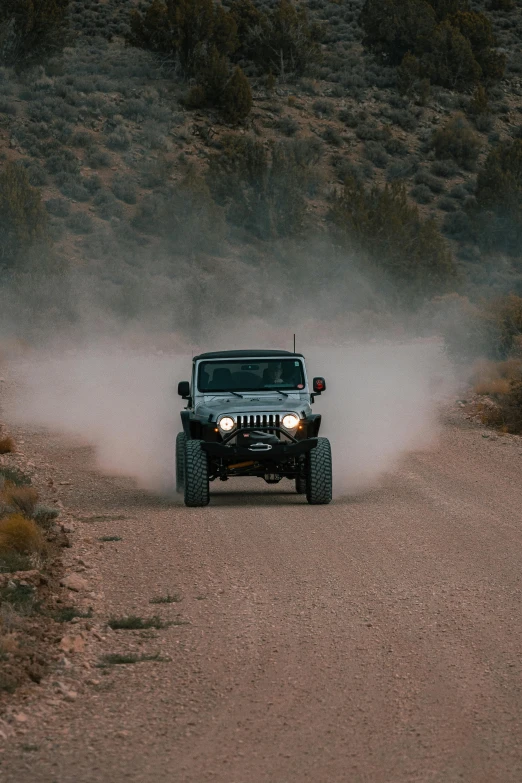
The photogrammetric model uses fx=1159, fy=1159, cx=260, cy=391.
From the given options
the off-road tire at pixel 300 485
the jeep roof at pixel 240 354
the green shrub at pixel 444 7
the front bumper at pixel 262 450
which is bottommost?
the off-road tire at pixel 300 485

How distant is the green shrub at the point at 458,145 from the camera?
69.8 meters

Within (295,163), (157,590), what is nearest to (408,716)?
(157,590)

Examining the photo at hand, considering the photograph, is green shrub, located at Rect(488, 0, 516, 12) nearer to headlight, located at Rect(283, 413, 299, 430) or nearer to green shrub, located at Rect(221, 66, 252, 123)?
Result: green shrub, located at Rect(221, 66, 252, 123)

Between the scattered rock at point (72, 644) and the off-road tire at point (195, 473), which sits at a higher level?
the scattered rock at point (72, 644)

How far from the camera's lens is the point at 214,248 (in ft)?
189

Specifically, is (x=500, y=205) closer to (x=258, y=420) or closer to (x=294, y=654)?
(x=258, y=420)

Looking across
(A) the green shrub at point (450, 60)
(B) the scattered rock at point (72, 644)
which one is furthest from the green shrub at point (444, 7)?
(B) the scattered rock at point (72, 644)

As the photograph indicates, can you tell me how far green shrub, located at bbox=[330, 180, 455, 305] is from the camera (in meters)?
55.0

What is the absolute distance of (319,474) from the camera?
50.4 feet

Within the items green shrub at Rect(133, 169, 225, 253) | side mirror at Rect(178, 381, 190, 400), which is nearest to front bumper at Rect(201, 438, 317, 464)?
side mirror at Rect(178, 381, 190, 400)

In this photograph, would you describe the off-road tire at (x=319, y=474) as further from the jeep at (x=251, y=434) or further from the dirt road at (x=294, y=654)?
the dirt road at (x=294, y=654)

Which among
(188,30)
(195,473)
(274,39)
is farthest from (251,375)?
(274,39)

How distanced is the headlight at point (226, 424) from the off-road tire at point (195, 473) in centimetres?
35

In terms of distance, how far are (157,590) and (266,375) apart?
6.59 metres
